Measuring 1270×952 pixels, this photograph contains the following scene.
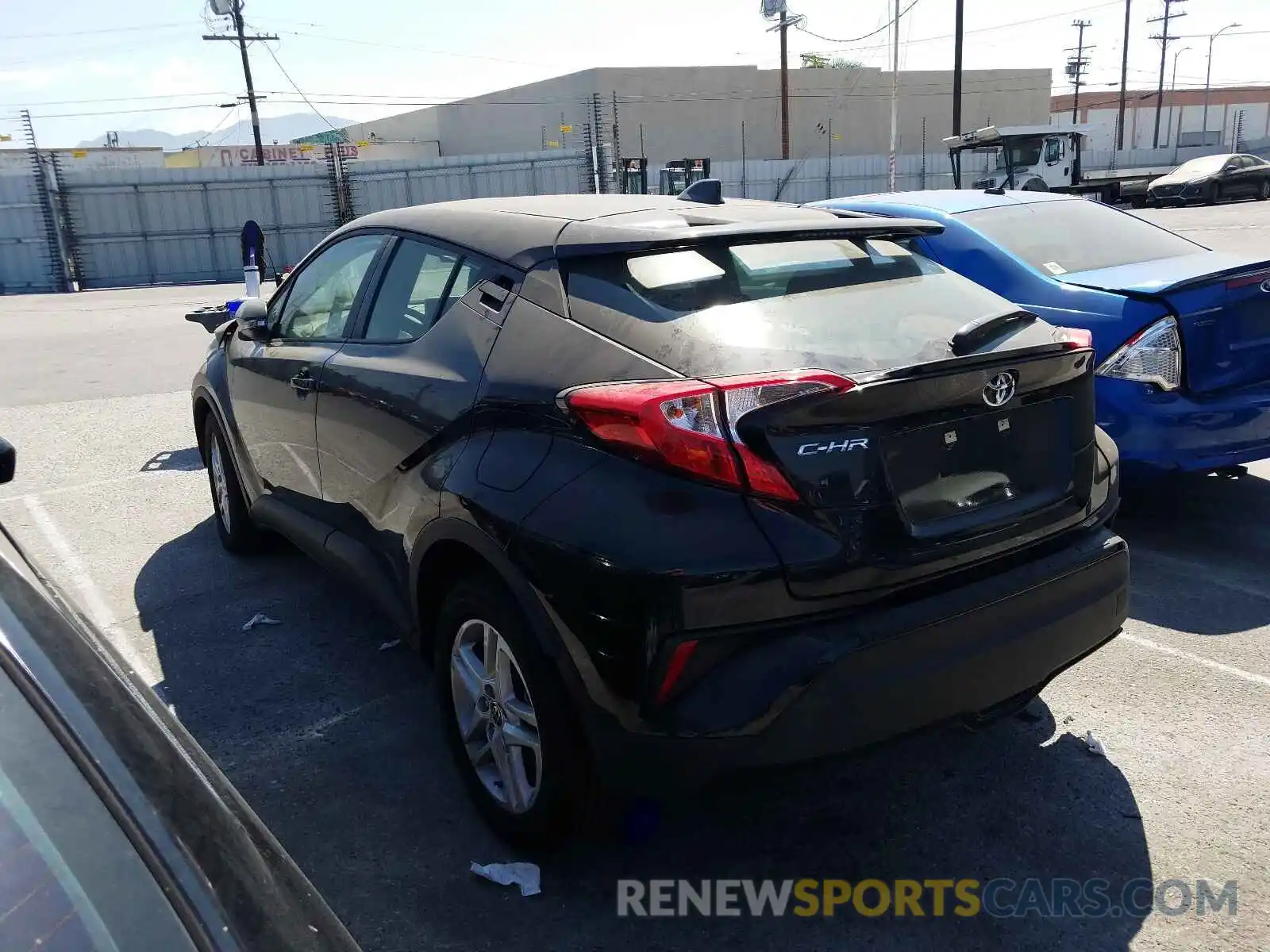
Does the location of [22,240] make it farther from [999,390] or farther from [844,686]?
[844,686]

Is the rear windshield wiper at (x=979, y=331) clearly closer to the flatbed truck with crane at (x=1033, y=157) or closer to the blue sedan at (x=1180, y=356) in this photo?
the blue sedan at (x=1180, y=356)

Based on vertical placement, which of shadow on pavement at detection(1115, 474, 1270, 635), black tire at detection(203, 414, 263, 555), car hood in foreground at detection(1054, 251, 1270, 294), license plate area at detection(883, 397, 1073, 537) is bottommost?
shadow on pavement at detection(1115, 474, 1270, 635)

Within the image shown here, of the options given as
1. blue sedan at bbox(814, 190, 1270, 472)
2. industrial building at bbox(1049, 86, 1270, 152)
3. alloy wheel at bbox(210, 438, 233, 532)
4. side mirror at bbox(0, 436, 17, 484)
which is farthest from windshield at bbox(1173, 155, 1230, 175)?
industrial building at bbox(1049, 86, 1270, 152)

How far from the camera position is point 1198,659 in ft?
12.7

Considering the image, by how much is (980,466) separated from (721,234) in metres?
0.94

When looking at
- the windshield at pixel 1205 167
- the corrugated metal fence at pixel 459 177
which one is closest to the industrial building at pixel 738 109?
the windshield at pixel 1205 167

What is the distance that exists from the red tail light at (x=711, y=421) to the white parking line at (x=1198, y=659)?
235cm

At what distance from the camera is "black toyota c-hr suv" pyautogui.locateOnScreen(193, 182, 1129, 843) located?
90.0 inches

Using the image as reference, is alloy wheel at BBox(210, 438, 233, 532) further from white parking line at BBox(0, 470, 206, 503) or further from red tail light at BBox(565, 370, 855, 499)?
red tail light at BBox(565, 370, 855, 499)

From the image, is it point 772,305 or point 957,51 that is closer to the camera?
point 772,305

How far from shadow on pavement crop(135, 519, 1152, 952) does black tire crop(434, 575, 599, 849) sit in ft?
0.49

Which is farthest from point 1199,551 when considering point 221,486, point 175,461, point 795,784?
point 175,461

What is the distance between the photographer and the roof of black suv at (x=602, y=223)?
288 centimetres

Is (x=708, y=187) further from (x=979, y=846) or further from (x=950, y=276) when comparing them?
(x=979, y=846)
